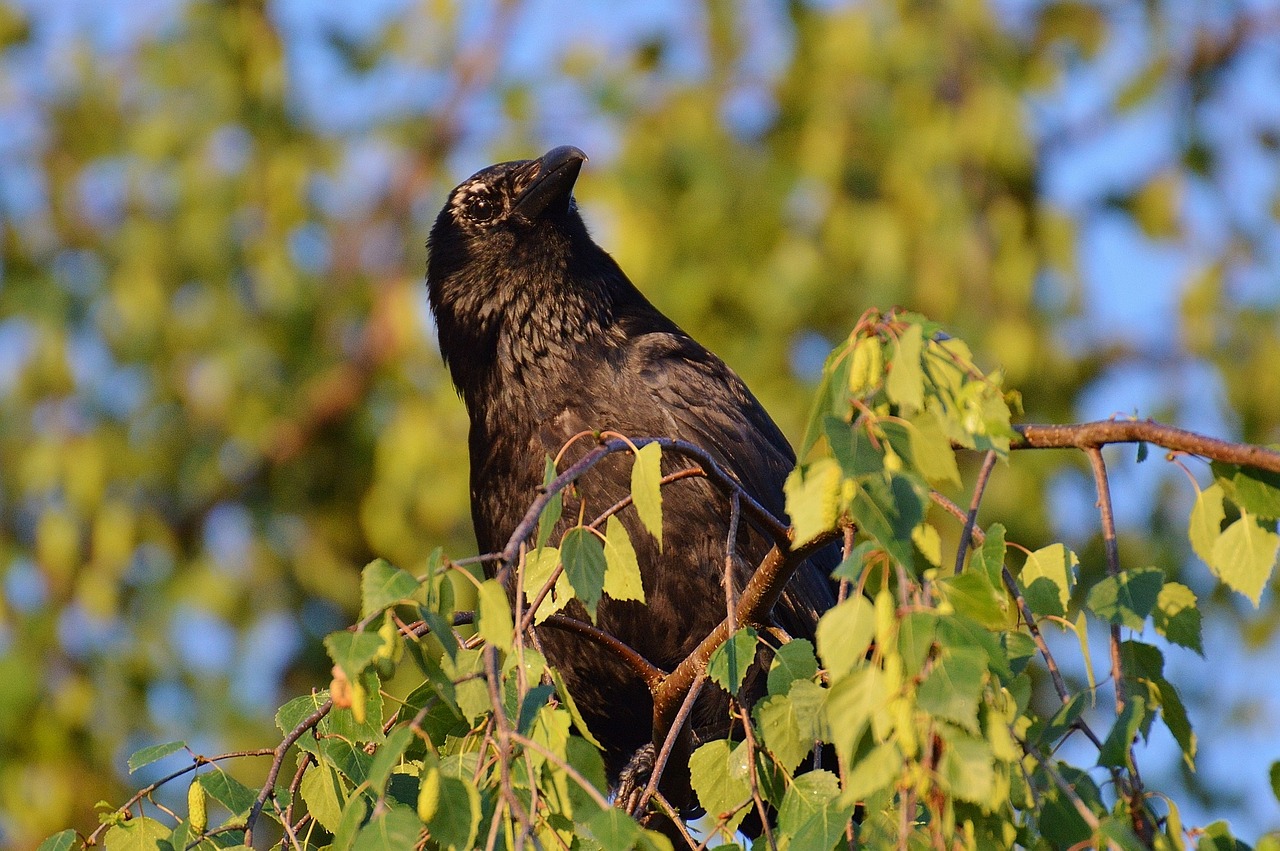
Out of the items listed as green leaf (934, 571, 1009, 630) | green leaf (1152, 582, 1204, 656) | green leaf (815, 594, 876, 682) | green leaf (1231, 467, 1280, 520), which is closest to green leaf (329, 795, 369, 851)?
green leaf (815, 594, 876, 682)

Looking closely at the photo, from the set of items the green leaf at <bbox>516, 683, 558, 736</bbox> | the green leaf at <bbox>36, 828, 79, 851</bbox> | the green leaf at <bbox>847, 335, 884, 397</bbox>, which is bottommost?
the green leaf at <bbox>36, 828, 79, 851</bbox>

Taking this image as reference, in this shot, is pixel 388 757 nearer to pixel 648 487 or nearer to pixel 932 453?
pixel 648 487

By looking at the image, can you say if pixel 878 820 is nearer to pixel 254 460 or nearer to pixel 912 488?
pixel 912 488

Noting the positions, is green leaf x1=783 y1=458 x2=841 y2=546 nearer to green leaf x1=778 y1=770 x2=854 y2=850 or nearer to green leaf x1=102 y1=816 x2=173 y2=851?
green leaf x1=778 y1=770 x2=854 y2=850

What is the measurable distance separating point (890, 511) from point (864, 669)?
0.17m

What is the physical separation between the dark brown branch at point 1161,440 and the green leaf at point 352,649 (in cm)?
79

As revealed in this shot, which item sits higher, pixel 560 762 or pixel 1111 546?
pixel 1111 546

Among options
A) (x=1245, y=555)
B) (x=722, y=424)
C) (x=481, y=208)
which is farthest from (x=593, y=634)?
(x=481, y=208)

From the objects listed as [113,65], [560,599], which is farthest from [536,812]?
[113,65]

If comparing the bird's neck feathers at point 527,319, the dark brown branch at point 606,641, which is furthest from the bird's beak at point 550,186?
the dark brown branch at point 606,641

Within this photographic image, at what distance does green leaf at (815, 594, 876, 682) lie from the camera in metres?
1.53

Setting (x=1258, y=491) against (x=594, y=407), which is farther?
(x=594, y=407)

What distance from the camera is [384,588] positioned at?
5.24ft

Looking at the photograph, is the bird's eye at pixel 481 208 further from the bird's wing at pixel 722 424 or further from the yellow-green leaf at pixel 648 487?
the yellow-green leaf at pixel 648 487
